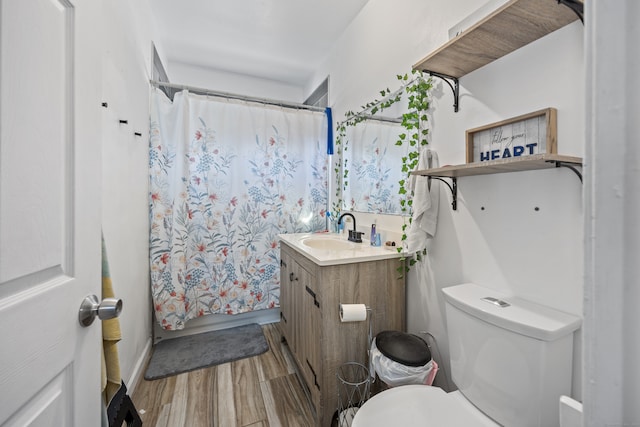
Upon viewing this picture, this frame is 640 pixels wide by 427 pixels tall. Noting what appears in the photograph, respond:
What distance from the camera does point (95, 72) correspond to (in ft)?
2.23

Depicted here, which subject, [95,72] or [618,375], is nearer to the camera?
[618,375]

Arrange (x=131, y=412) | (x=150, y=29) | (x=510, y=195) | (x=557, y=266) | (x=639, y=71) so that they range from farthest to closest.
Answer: (x=150, y=29) < (x=131, y=412) < (x=510, y=195) < (x=557, y=266) < (x=639, y=71)

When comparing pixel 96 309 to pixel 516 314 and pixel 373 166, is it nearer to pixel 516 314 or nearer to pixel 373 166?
pixel 516 314

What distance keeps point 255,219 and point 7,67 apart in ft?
6.24

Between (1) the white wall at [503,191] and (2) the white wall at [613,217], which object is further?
(1) the white wall at [503,191]

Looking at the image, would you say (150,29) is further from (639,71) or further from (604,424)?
(604,424)

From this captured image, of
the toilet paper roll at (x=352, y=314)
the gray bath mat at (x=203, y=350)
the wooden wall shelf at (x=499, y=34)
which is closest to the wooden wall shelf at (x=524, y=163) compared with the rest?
the wooden wall shelf at (x=499, y=34)

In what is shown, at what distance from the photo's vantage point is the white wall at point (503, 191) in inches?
32.4

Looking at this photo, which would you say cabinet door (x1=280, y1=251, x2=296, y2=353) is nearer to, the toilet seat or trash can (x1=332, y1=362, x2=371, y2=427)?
trash can (x1=332, y1=362, x2=371, y2=427)

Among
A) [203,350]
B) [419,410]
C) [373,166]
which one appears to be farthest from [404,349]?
[203,350]

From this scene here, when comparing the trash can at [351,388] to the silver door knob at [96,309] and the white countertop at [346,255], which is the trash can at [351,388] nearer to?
the white countertop at [346,255]

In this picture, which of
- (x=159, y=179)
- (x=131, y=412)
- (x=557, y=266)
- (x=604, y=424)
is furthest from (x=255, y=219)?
(x=604, y=424)

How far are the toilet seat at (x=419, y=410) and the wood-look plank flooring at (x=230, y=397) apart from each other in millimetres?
652

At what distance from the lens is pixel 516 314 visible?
2.73 feet
